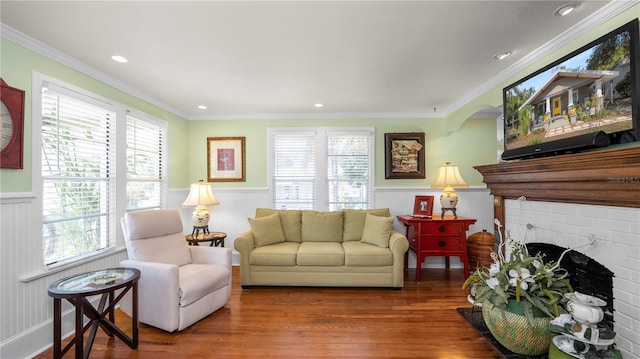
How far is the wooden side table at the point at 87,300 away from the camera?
5.95 feet

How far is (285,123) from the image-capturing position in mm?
4301

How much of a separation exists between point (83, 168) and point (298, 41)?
7.51 ft

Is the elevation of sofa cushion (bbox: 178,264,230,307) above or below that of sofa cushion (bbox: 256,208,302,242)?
below

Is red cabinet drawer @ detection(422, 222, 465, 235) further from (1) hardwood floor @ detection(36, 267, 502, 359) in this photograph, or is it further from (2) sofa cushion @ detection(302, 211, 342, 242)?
(2) sofa cushion @ detection(302, 211, 342, 242)

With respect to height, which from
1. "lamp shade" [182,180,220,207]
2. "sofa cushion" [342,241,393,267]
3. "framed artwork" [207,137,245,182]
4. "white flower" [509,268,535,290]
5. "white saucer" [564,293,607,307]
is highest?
"framed artwork" [207,137,245,182]

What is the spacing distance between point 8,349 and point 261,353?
5.71ft

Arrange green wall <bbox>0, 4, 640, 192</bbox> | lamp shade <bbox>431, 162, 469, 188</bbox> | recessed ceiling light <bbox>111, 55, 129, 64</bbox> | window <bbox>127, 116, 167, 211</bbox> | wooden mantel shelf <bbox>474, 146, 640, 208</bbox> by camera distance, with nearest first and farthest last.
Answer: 1. wooden mantel shelf <bbox>474, 146, 640, 208</bbox>
2. recessed ceiling light <bbox>111, 55, 129, 64</bbox>
3. window <bbox>127, 116, 167, 211</bbox>
4. lamp shade <bbox>431, 162, 469, 188</bbox>
5. green wall <bbox>0, 4, 640, 192</bbox>

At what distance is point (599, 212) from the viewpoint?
1.79 metres

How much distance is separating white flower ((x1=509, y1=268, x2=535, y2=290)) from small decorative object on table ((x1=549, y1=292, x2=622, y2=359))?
233 millimetres

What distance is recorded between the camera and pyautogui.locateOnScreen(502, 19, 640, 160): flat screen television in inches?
62.5

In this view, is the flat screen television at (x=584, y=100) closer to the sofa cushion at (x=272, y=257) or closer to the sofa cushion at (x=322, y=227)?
the sofa cushion at (x=322, y=227)

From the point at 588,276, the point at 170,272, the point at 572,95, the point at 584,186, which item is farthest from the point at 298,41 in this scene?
the point at 588,276

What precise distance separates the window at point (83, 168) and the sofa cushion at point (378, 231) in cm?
285

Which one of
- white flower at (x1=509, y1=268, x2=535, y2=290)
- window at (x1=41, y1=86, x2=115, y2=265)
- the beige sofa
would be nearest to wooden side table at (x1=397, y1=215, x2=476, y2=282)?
the beige sofa
